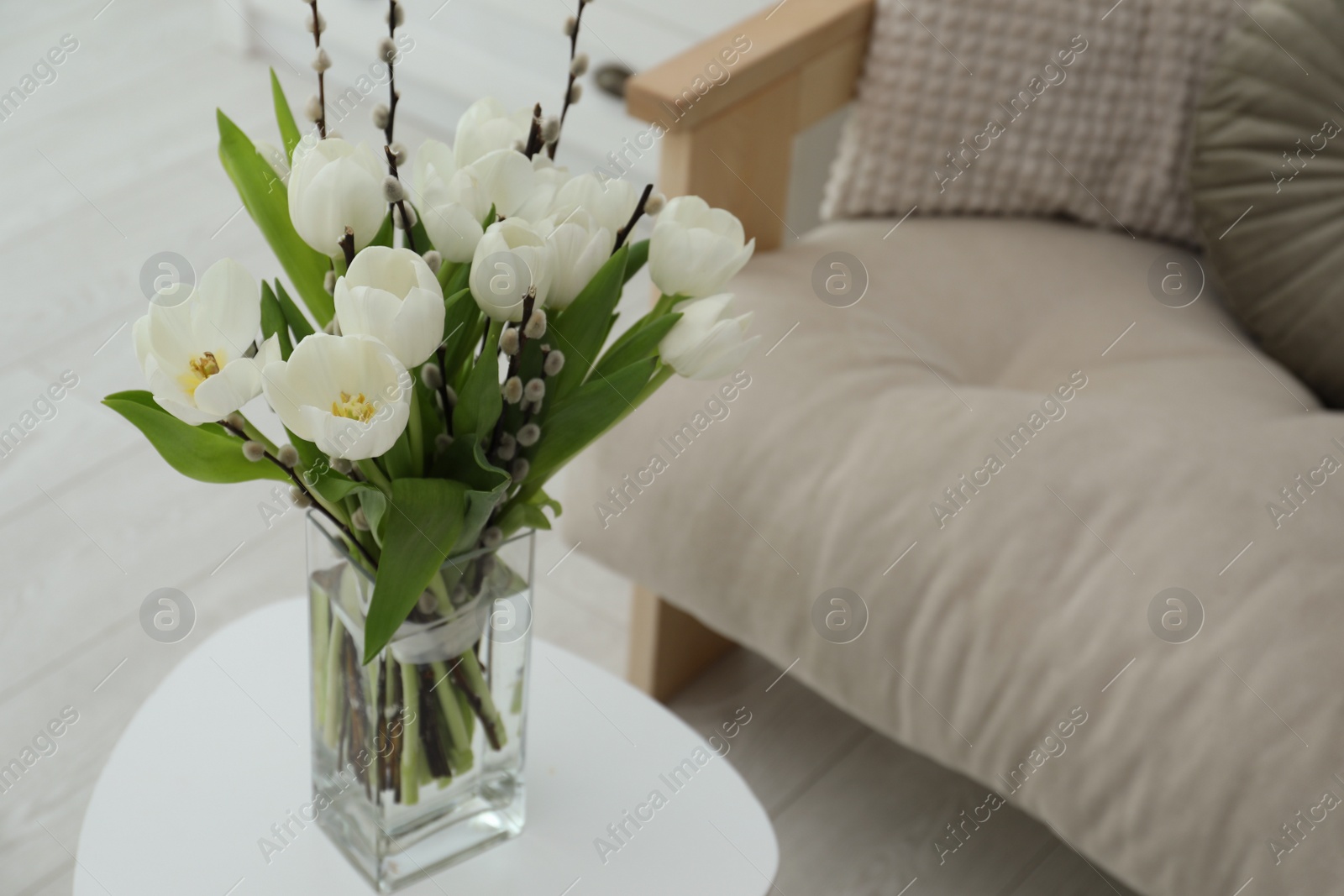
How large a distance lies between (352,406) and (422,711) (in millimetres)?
221

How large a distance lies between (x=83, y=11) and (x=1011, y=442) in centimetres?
228

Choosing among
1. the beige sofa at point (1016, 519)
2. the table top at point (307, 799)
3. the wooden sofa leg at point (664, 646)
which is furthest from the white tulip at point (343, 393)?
the wooden sofa leg at point (664, 646)

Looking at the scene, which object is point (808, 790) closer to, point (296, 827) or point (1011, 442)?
point (1011, 442)

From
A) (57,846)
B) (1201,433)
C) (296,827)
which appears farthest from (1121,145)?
(57,846)

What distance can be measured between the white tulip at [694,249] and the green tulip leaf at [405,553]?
0.16 meters

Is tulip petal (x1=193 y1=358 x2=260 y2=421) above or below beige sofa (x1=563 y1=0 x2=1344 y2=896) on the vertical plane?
above

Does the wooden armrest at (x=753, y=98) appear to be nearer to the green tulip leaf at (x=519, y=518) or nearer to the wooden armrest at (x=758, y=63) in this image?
the wooden armrest at (x=758, y=63)

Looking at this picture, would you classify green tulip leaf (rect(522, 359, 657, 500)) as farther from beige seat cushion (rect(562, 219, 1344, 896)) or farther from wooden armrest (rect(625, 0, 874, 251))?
wooden armrest (rect(625, 0, 874, 251))

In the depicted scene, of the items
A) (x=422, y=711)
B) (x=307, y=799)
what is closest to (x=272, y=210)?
(x=422, y=711)

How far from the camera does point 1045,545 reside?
97cm

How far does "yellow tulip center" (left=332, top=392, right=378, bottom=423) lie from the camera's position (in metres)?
0.57

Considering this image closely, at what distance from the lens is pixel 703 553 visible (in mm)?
1089

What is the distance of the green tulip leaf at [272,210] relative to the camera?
65 cm

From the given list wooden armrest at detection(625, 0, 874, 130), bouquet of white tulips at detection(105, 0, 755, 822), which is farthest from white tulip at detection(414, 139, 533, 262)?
wooden armrest at detection(625, 0, 874, 130)
